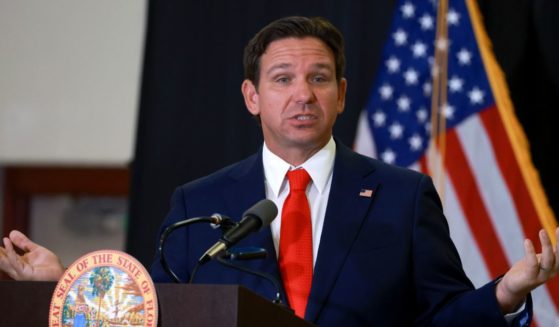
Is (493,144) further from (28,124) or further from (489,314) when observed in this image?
(28,124)

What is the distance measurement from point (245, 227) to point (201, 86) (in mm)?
3192

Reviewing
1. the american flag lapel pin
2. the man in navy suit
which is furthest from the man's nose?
the american flag lapel pin

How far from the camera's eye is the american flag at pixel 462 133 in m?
4.63

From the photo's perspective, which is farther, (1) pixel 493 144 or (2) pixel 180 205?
(1) pixel 493 144

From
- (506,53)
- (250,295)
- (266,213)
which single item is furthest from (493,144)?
(250,295)

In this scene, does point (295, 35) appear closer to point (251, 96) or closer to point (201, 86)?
point (251, 96)

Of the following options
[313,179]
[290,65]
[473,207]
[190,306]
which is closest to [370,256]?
[313,179]

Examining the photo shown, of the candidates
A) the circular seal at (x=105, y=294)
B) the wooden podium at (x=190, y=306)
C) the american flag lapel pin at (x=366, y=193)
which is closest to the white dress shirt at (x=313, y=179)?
the american flag lapel pin at (x=366, y=193)

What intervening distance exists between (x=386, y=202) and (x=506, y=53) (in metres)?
2.23

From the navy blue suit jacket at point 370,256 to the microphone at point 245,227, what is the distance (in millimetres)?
421

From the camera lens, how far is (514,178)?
15.3 feet

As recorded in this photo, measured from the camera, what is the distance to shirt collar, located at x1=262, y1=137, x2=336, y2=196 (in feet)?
9.58

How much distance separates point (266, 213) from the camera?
2291mm

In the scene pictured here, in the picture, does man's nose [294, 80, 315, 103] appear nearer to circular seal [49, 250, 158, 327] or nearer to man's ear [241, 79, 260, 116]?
man's ear [241, 79, 260, 116]
